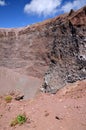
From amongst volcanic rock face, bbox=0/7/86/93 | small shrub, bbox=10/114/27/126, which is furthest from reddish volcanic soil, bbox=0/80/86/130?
volcanic rock face, bbox=0/7/86/93

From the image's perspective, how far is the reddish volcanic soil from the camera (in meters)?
12.5

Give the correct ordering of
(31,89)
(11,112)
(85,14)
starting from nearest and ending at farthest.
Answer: (11,112) → (85,14) → (31,89)

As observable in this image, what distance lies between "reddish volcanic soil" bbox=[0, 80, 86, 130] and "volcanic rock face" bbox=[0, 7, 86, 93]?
686 cm

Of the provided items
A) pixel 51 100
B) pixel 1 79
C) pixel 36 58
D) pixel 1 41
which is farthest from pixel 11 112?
pixel 1 41

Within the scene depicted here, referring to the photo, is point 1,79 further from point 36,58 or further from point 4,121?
point 4,121

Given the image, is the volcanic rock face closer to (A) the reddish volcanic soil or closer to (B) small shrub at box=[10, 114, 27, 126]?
(A) the reddish volcanic soil

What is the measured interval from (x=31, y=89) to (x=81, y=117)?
15405 millimetres

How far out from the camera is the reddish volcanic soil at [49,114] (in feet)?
41.1

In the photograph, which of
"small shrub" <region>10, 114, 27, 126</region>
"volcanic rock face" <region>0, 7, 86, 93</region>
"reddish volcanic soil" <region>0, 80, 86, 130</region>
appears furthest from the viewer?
"volcanic rock face" <region>0, 7, 86, 93</region>

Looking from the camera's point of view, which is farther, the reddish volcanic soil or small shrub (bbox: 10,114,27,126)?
small shrub (bbox: 10,114,27,126)

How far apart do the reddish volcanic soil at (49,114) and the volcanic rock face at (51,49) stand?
270 inches

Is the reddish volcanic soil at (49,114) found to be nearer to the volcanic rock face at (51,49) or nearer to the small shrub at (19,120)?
the small shrub at (19,120)

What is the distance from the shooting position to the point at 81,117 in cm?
1270

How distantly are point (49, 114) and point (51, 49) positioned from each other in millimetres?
17190
